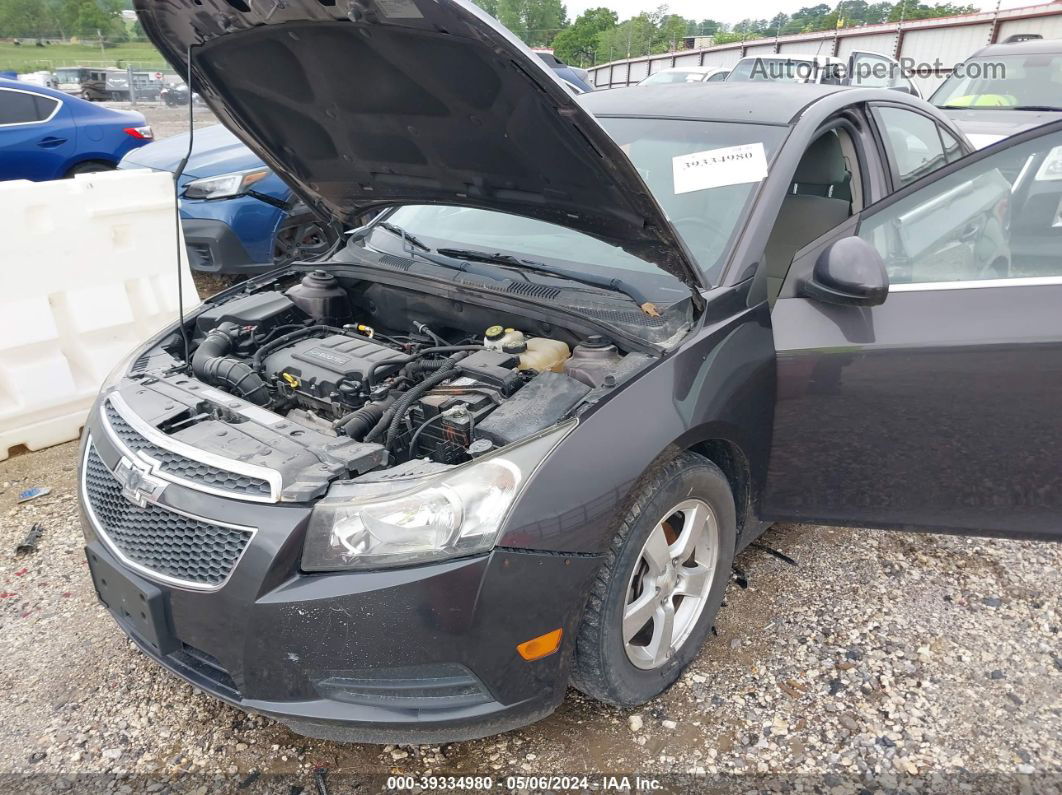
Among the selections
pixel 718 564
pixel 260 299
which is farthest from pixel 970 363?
pixel 260 299

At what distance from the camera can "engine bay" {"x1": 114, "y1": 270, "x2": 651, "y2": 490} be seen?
196cm

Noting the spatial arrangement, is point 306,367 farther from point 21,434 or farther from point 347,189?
point 21,434

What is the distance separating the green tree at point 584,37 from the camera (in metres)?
40.4

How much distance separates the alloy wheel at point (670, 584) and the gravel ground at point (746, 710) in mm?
225

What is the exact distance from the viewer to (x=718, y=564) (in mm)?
2344

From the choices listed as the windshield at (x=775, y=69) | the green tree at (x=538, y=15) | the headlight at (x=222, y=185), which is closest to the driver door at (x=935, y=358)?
the headlight at (x=222, y=185)

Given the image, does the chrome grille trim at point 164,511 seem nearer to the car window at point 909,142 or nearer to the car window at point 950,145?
the car window at point 909,142

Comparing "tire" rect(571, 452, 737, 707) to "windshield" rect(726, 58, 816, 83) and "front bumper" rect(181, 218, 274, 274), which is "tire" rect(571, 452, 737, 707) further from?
"windshield" rect(726, 58, 816, 83)

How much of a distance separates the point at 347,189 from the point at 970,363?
229 cm

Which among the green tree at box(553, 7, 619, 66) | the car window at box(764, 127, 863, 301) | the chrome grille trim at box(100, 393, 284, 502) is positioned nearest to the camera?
the chrome grille trim at box(100, 393, 284, 502)

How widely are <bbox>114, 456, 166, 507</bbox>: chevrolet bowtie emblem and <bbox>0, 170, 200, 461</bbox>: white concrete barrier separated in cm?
190

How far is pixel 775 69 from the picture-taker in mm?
11844

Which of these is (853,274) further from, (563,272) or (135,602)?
(135,602)

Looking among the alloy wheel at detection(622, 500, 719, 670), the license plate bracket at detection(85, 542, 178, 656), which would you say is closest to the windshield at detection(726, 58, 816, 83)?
the alloy wheel at detection(622, 500, 719, 670)
